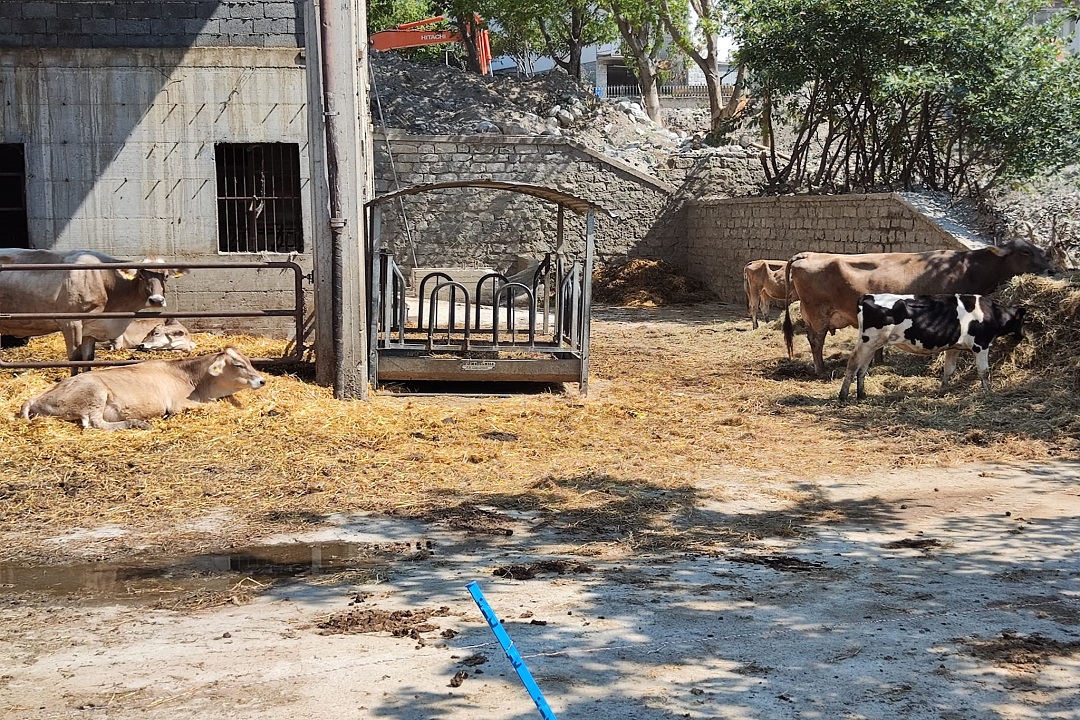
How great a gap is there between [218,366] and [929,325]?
618 cm

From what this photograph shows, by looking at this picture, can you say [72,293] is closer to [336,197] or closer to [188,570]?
[336,197]

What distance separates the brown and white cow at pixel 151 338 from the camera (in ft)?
40.8

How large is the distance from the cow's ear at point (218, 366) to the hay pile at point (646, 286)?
42.2 ft

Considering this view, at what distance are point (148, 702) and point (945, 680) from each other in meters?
2.88

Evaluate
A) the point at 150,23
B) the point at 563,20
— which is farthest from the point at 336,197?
the point at 563,20

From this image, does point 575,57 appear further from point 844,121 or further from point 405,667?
point 405,667

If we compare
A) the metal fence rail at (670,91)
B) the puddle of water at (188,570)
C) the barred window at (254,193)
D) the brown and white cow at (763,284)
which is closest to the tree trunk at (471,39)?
the metal fence rail at (670,91)

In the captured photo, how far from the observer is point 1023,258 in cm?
1209

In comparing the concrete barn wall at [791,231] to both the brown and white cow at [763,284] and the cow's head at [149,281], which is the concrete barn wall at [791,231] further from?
the cow's head at [149,281]

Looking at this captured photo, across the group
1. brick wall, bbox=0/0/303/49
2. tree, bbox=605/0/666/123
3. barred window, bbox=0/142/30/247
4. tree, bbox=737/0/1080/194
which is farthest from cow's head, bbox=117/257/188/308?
tree, bbox=605/0/666/123

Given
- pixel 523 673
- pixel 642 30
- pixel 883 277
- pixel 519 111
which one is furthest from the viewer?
pixel 642 30

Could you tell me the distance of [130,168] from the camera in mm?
13523

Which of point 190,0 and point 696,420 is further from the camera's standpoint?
point 190,0

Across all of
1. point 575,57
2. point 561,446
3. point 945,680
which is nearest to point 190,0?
point 561,446
